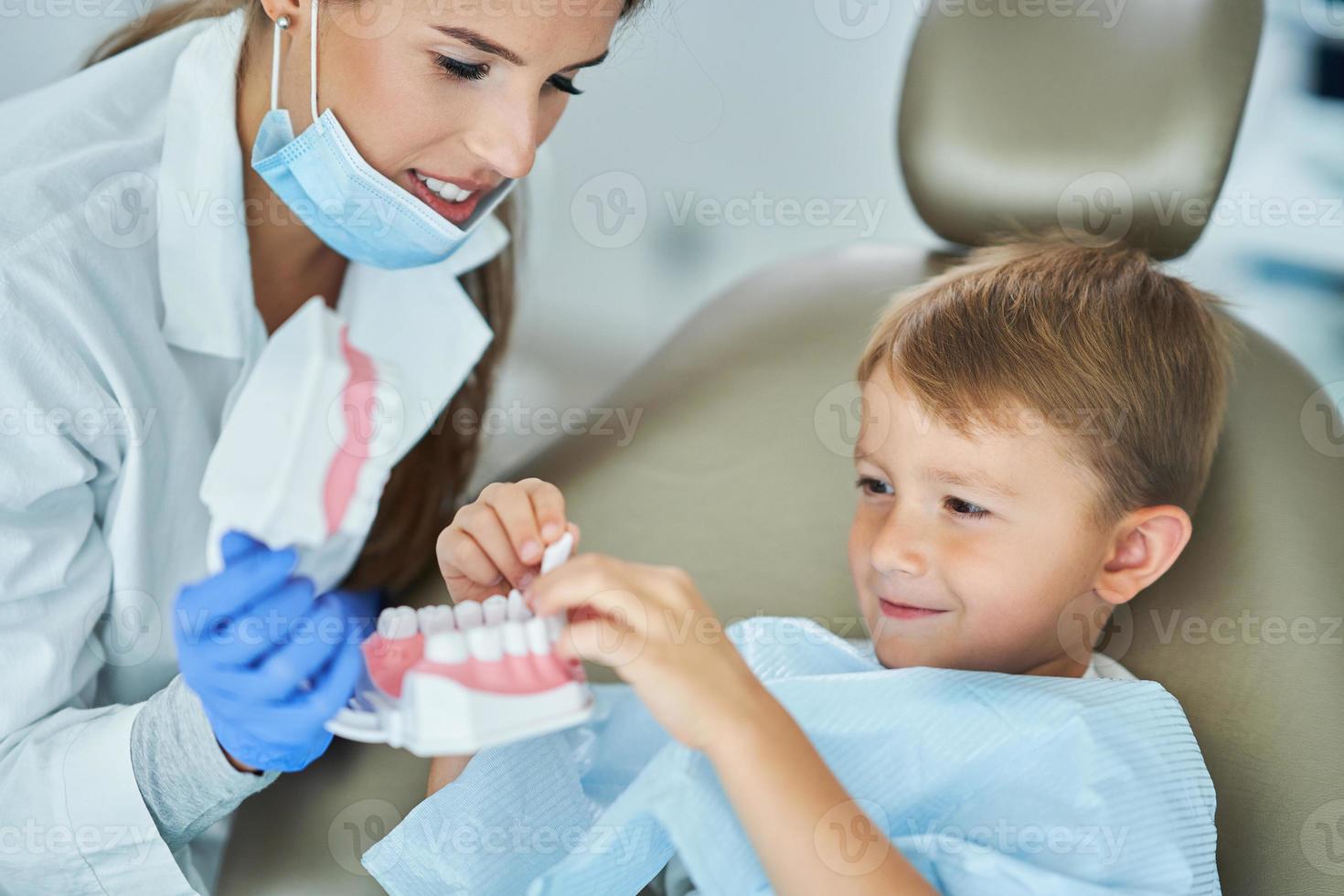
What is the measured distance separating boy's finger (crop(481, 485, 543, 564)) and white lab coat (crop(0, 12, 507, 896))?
0.40 metres

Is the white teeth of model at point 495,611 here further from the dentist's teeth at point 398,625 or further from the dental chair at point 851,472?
the dental chair at point 851,472

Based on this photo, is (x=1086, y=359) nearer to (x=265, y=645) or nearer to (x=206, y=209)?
(x=265, y=645)

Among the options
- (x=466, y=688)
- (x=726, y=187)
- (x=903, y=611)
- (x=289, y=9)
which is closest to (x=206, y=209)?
(x=289, y=9)

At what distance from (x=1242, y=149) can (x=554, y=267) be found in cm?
174

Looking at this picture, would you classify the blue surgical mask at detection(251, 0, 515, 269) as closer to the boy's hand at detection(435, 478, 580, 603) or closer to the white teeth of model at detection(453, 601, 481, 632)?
the boy's hand at detection(435, 478, 580, 603)

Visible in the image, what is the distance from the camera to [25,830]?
3.75ft

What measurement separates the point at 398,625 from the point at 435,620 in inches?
1.2

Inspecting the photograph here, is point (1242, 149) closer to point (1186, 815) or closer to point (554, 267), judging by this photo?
point (554, 267)

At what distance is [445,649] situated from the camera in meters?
0.86

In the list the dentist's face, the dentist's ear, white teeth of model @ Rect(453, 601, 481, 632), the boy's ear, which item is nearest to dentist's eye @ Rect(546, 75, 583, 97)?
the dentist's face

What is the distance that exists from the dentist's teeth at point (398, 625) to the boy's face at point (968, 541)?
0.44 meters

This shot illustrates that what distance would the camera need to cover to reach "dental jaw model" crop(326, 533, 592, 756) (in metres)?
0.82

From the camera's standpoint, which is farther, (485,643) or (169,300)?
(169,300)

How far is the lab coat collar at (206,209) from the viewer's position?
1.30m
